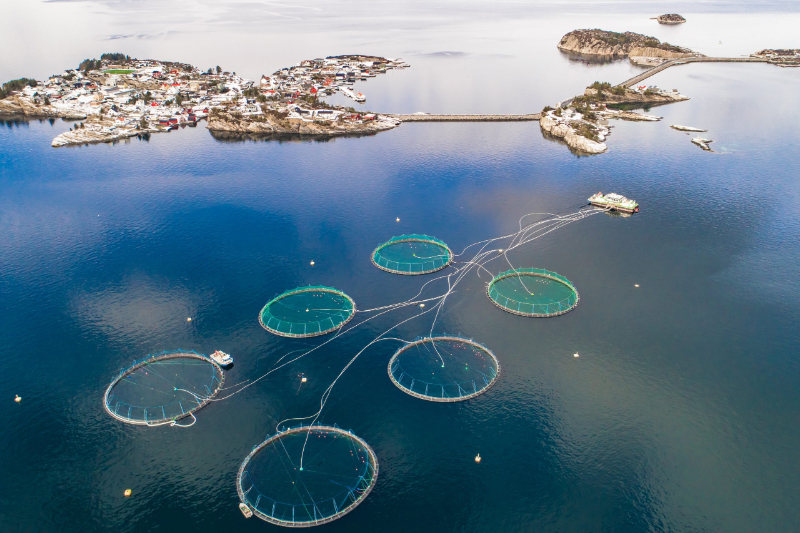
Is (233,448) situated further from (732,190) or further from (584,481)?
(732,190)

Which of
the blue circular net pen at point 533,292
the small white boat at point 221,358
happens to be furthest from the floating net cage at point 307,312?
the blue circular net pen at point 533,292

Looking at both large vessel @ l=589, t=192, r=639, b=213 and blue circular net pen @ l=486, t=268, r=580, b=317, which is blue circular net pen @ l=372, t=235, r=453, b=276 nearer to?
blue circular net pen @ l=486, t=268, r=580, b=317

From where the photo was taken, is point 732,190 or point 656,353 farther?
point 732,190

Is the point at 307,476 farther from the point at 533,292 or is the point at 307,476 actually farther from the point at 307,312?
the point at 533,292

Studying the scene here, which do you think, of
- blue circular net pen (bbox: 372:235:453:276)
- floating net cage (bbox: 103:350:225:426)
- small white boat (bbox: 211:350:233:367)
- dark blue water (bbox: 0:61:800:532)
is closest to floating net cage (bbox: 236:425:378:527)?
dark blue water (bbox: 0:61:800:532)

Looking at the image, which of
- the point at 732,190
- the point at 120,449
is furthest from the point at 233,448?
the point at 732,190

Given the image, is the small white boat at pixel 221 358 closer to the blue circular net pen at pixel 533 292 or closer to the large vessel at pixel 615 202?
the blue circular net pen at pixel 533 292
